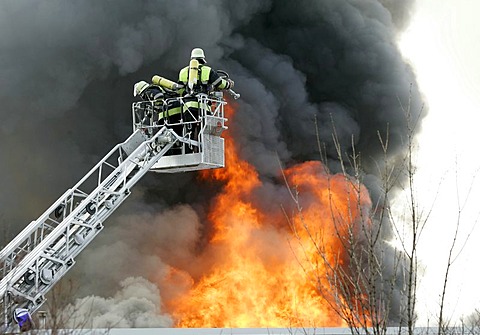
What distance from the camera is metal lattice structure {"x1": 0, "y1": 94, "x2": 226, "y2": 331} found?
48.3 feet

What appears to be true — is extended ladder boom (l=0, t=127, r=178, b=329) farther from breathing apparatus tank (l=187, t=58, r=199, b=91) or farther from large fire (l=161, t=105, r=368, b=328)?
large fire (l=161, t=105, r=368, b=328)

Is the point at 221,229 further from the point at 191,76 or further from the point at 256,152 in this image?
the point at 191,76

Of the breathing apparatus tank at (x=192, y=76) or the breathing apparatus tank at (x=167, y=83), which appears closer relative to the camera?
the breathing apparatus tank at (x=192, y=76)

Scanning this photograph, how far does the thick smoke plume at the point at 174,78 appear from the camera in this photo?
24.7m

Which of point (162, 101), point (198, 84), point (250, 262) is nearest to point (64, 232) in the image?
point (162, 101)

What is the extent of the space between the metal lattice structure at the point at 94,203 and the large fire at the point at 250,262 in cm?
724

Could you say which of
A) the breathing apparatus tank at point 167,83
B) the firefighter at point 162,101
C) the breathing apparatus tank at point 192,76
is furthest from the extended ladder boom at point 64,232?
the breathing apparatus tank at point 167,83

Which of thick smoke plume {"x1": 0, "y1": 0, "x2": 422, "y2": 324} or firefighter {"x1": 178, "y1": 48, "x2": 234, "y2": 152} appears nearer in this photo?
firefighter {"x1": 178, "y1": 48, "x2": 234, "y2": 152}

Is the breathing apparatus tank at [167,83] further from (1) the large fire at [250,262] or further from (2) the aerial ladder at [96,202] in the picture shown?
(1) the large fire at [250,262]

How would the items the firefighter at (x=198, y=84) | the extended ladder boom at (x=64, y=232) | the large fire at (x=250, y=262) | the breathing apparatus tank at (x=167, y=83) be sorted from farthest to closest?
the large fire at (x=250, y=262) → the breathing apparatus tank at (x=167, y=83) → the firefighter at (x=198, y=84) → the extended ladder boom at (x=64, y=232)

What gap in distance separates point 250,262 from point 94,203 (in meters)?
9.51

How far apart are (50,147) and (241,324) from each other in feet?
23.9

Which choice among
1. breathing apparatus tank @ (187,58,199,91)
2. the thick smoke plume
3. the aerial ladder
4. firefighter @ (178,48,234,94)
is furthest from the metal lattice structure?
the thick smoke plume

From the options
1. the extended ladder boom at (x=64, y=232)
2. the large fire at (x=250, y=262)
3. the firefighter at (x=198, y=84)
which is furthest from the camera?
the large fire at (x=250, y=262)
